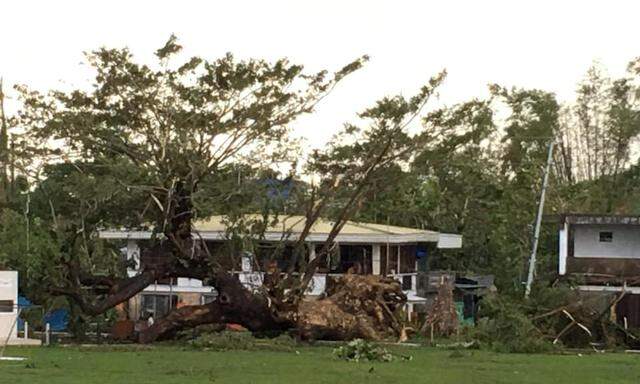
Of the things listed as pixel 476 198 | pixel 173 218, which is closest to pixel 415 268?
pixel 476 198

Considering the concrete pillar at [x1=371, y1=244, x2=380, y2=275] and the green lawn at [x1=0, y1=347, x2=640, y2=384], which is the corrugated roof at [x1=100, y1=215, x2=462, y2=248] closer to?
the concrete pillar at [x1=371, y1=244, x2=380, y2=275]

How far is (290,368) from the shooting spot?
63.3ft

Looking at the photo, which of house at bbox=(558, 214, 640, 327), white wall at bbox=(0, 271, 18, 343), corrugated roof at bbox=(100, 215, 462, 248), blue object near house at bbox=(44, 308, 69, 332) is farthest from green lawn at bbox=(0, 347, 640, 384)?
corrugated roof at bbox=(100, 215, 462, 248)

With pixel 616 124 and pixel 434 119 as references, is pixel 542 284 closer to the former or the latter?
pixel 434 119

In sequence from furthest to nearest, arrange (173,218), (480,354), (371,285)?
(371,285) → (173,218) → (480,354)

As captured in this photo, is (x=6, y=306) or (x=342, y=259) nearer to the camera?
(x=6, y=306)

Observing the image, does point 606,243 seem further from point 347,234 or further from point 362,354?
point 362,354

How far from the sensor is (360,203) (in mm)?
31266

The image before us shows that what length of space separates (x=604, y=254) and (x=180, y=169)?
698 inches

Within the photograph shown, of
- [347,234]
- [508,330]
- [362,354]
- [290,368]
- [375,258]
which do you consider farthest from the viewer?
[375,258]

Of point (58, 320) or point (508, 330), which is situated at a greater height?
point (508, 330)

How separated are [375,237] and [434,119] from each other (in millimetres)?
9241

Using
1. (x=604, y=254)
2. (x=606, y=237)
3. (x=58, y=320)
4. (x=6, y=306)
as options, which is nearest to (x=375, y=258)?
(x=604, y=254)

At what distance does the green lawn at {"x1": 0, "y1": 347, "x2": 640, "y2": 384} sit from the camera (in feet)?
55.5
